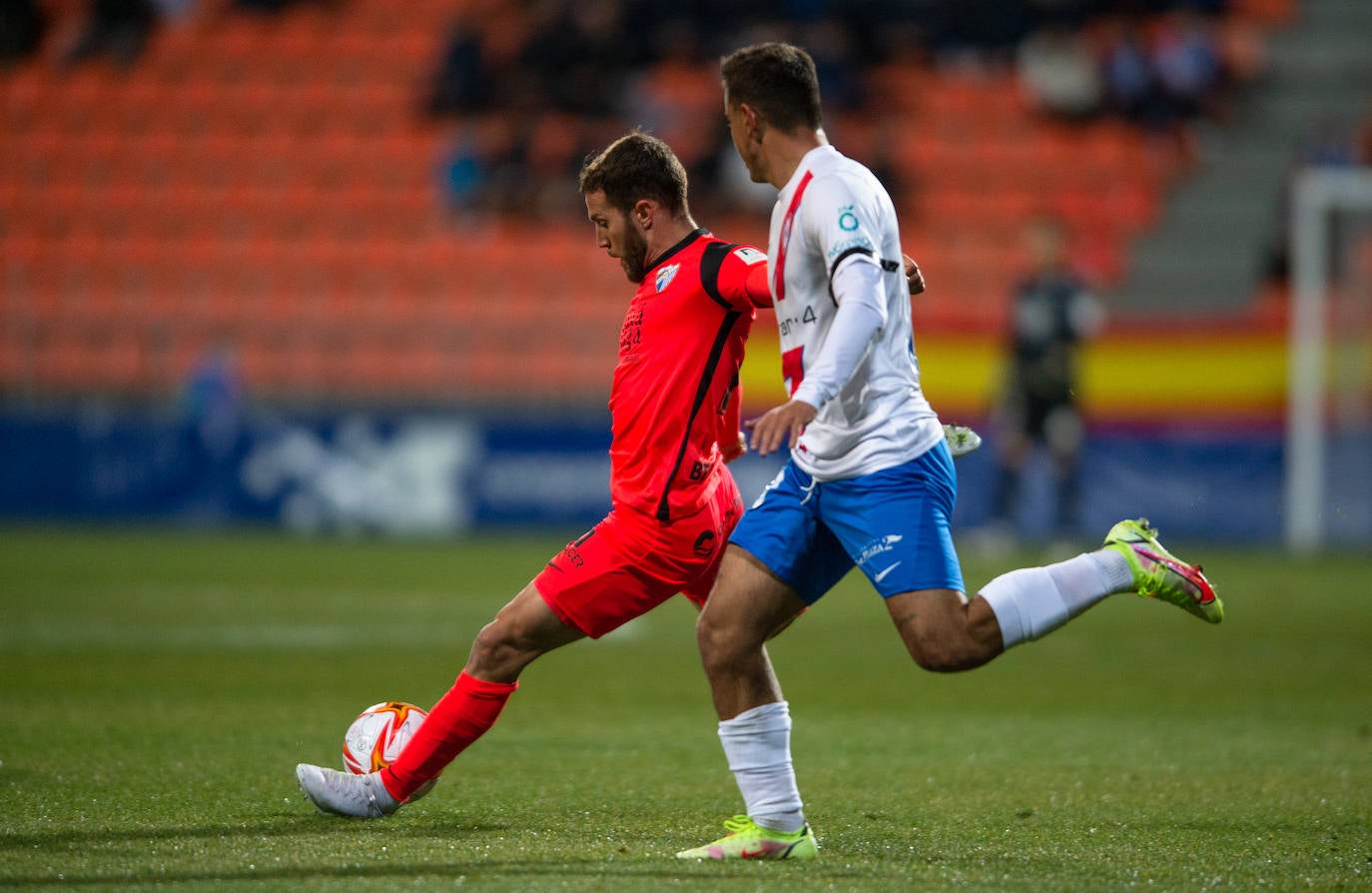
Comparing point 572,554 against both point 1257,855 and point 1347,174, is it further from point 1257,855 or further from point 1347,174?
point 1347,174

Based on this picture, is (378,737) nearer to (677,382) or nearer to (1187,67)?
(677,382)

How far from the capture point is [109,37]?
22781mm

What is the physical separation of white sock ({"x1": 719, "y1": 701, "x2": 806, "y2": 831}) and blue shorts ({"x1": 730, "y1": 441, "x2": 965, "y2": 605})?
336 mm

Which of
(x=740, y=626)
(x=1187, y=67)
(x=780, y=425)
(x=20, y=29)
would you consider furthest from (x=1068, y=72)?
(x=780, y=425)

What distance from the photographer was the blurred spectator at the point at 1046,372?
573 inches

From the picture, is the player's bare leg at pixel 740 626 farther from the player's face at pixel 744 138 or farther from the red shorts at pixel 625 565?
the player's face at pixel 744 138

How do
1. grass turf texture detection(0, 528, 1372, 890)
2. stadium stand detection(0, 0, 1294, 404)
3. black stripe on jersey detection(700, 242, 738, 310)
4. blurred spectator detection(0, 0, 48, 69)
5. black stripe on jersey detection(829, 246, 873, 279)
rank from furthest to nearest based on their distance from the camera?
1. blurred spectator detection(0, 0, 48, 69)
2. stadium stand detection(0, 0, 1294, 404)
3. black stripe on jersey detection(700, 242, 738, 310)
4. grass turf texture detection(0, 528, 1372, 890)
5. black stripe on jersey detection(829, 246, 873, 279)

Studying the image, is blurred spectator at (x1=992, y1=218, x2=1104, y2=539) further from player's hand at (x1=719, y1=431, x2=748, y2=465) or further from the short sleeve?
the short sleeve

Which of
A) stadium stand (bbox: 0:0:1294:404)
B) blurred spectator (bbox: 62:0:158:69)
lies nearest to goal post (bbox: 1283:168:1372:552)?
stadium stand (bbox: 0:0:1294:404)

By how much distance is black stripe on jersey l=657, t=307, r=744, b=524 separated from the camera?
15.8 ft

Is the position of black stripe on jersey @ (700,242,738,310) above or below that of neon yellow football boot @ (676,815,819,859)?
above

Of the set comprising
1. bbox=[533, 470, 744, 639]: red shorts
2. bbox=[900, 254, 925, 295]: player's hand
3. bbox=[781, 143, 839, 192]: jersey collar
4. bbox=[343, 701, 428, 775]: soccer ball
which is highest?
bbox=[781, 143, 839, 192]: jersey collar

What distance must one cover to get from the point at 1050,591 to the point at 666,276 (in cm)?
133

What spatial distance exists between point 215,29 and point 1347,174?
14002mm
